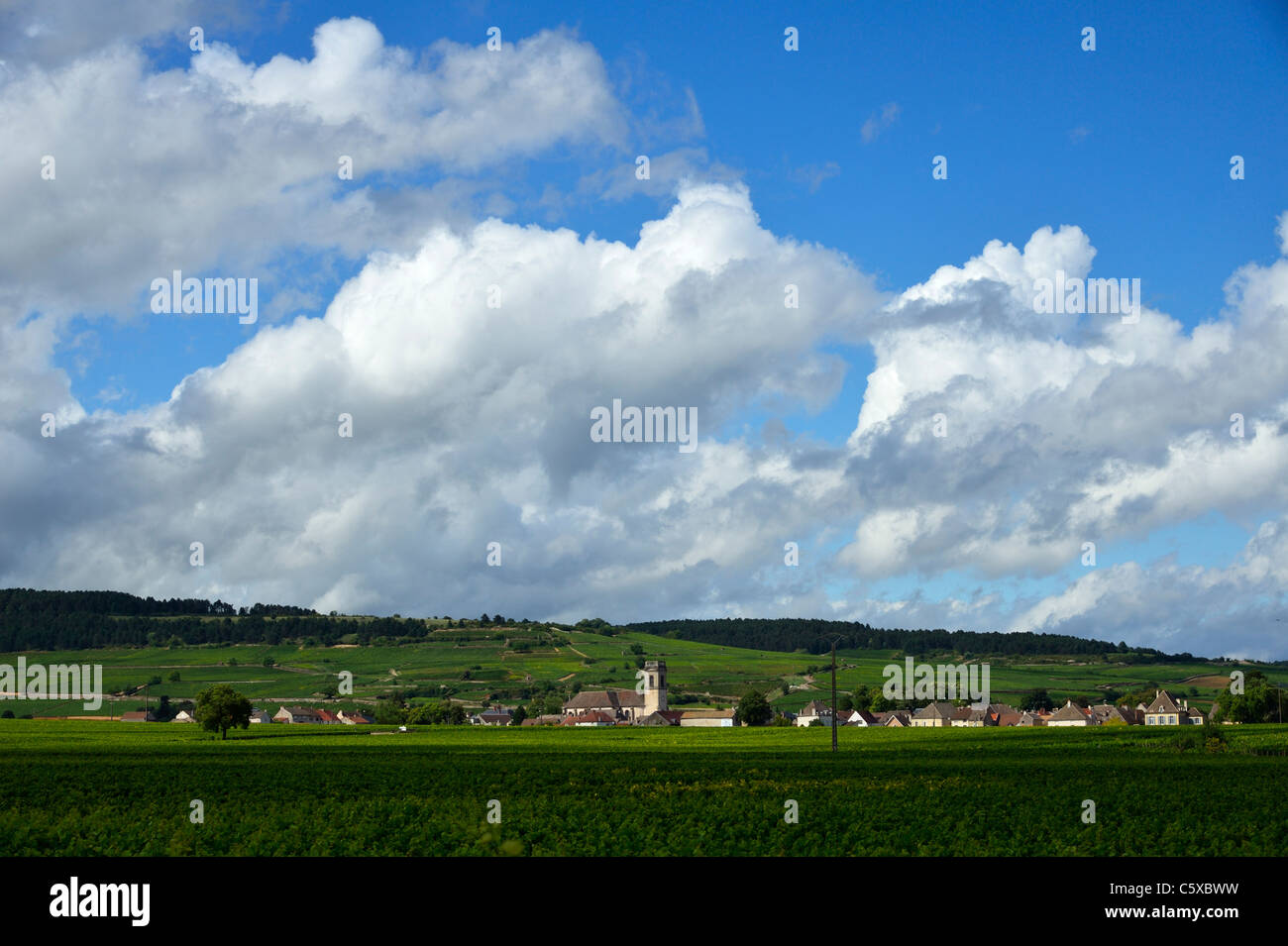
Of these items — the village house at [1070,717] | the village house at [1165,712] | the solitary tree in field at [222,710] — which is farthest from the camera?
the village house at [1165,712]

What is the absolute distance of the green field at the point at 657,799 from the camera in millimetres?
31203

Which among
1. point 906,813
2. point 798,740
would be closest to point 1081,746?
point 798,740

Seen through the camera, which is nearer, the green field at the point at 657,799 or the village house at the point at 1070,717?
the green field at the point at 657,799

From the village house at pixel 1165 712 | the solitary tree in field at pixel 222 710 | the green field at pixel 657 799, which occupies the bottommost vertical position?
the village house at pixel 1165 712

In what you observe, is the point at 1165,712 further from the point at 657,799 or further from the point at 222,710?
the point at 657,799

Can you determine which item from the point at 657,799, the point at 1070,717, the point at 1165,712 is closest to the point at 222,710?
the point at 657,799

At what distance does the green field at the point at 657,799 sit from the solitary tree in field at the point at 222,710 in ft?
103

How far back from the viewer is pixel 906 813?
3781 cm

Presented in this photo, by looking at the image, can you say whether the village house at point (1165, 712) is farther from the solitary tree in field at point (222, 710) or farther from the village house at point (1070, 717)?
the solitary tree in field at point (222, 710)

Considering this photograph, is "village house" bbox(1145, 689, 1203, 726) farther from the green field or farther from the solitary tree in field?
the solitary tree in field

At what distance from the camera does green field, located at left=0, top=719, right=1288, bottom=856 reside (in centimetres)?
3120

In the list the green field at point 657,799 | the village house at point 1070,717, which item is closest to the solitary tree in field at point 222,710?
the green field at point 657,799

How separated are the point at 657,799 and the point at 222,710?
307ft

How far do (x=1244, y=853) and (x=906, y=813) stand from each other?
415 inches
